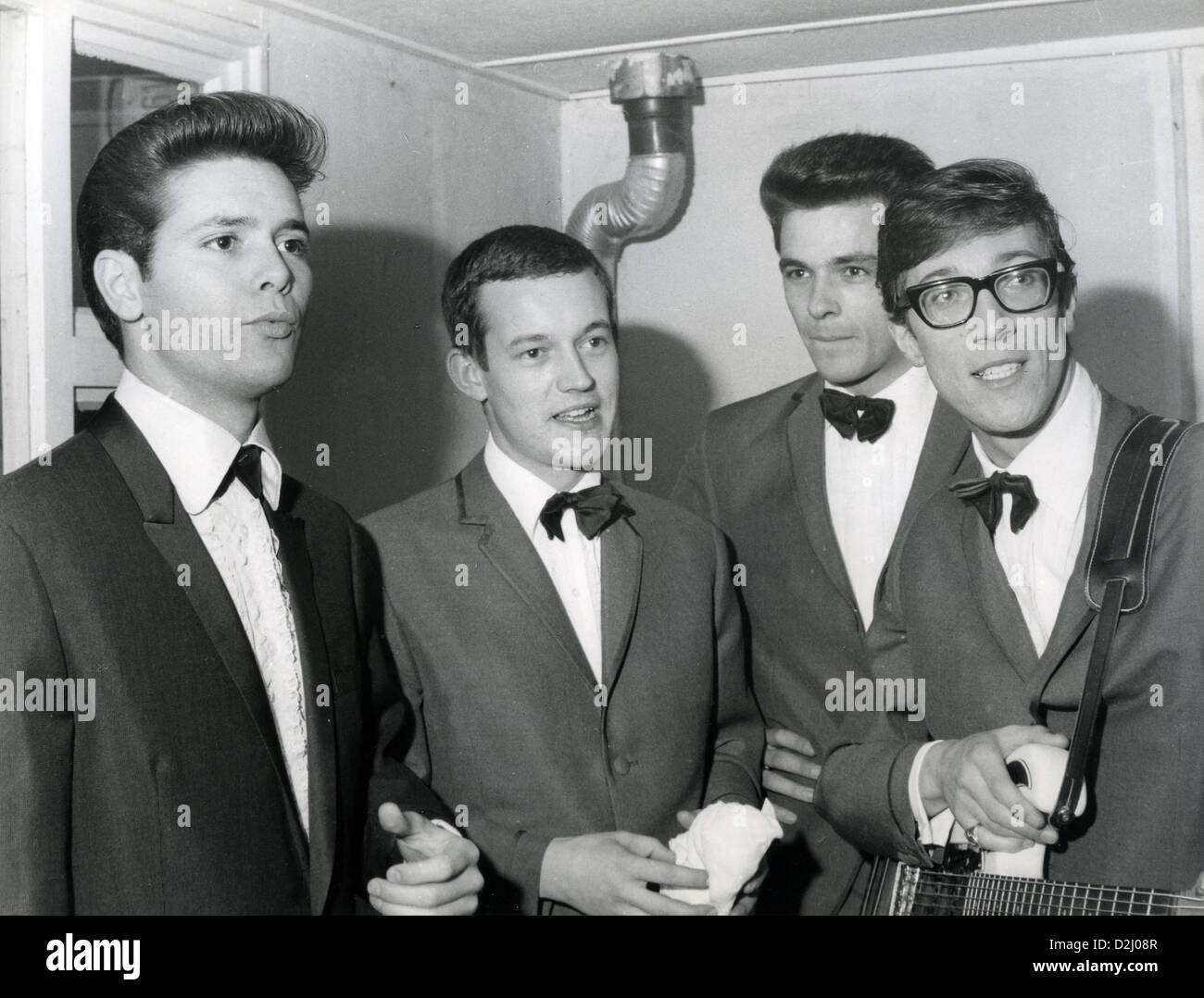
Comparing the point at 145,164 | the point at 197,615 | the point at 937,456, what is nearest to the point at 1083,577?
the point at 937,456

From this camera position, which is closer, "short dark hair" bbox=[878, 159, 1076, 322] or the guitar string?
the guitar string

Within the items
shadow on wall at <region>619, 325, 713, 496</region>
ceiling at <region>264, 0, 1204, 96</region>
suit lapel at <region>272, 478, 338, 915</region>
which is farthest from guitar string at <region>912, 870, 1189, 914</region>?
ceiling at <region>264, 0, 1204, 96</region>

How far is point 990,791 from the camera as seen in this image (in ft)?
6.53

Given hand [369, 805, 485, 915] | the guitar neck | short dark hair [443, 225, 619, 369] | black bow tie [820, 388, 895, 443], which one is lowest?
the guitar neck

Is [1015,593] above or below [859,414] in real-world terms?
below

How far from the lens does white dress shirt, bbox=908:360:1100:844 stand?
2062mm

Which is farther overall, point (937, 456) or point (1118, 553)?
point (937, 456)

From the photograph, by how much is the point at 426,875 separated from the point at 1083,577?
1.21 meters

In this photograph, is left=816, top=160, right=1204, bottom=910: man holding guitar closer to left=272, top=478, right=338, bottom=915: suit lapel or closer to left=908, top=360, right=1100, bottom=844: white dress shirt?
left=908, top=360, right=1100, bottom=844: white dress shirt

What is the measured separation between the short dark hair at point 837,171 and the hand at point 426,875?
1.33 metres

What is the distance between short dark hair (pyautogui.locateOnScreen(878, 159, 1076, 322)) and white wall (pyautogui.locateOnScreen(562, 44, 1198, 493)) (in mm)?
114

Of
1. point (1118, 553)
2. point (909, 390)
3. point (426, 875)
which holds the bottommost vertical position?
point (426, 875)

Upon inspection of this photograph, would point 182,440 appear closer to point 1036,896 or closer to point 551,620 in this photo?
point 551,620

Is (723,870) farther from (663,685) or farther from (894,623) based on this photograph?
(894,623)
